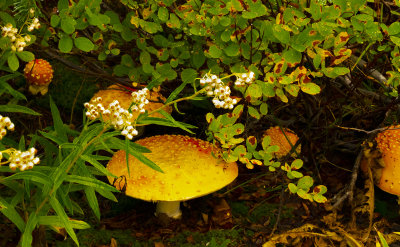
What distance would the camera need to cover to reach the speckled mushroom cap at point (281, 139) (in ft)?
8.52

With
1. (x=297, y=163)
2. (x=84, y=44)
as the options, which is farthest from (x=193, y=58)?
(x=297, y=163)

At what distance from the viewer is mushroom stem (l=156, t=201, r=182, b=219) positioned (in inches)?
94.5

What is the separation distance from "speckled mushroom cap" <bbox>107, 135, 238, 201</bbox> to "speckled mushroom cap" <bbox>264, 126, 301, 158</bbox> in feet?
1.38

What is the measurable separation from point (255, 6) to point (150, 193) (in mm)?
971

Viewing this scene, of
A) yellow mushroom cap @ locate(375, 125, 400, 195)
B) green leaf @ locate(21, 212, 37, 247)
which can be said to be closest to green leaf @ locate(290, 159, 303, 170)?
yellow mushroom cap @ locate(375, 125, 400, 195)

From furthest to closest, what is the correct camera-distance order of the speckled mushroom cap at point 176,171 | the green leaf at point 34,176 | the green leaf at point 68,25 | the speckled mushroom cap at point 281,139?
the speckled mushroom cap at point 281,139
the speckled mushroom cap at point 176,171
the green leaf at point 68,25
the green leaf at point 34,176

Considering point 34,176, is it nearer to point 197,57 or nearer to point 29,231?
point 29,231

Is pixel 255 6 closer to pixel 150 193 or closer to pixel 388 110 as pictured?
pixel 150 193

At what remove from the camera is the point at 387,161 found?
248 cm

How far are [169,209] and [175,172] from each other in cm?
39

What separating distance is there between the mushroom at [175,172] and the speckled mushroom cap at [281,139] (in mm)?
426

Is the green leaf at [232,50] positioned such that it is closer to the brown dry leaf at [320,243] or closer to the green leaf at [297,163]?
the green leaf at [297,163]

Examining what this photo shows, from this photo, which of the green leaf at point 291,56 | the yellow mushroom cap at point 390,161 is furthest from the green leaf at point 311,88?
the yellow mushroom cap at point 390,161

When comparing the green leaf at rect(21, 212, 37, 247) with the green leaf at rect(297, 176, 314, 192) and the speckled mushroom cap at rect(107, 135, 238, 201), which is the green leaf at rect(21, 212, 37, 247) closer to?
the speckled mushroom cap at rect(107, 135, 238, 201)
